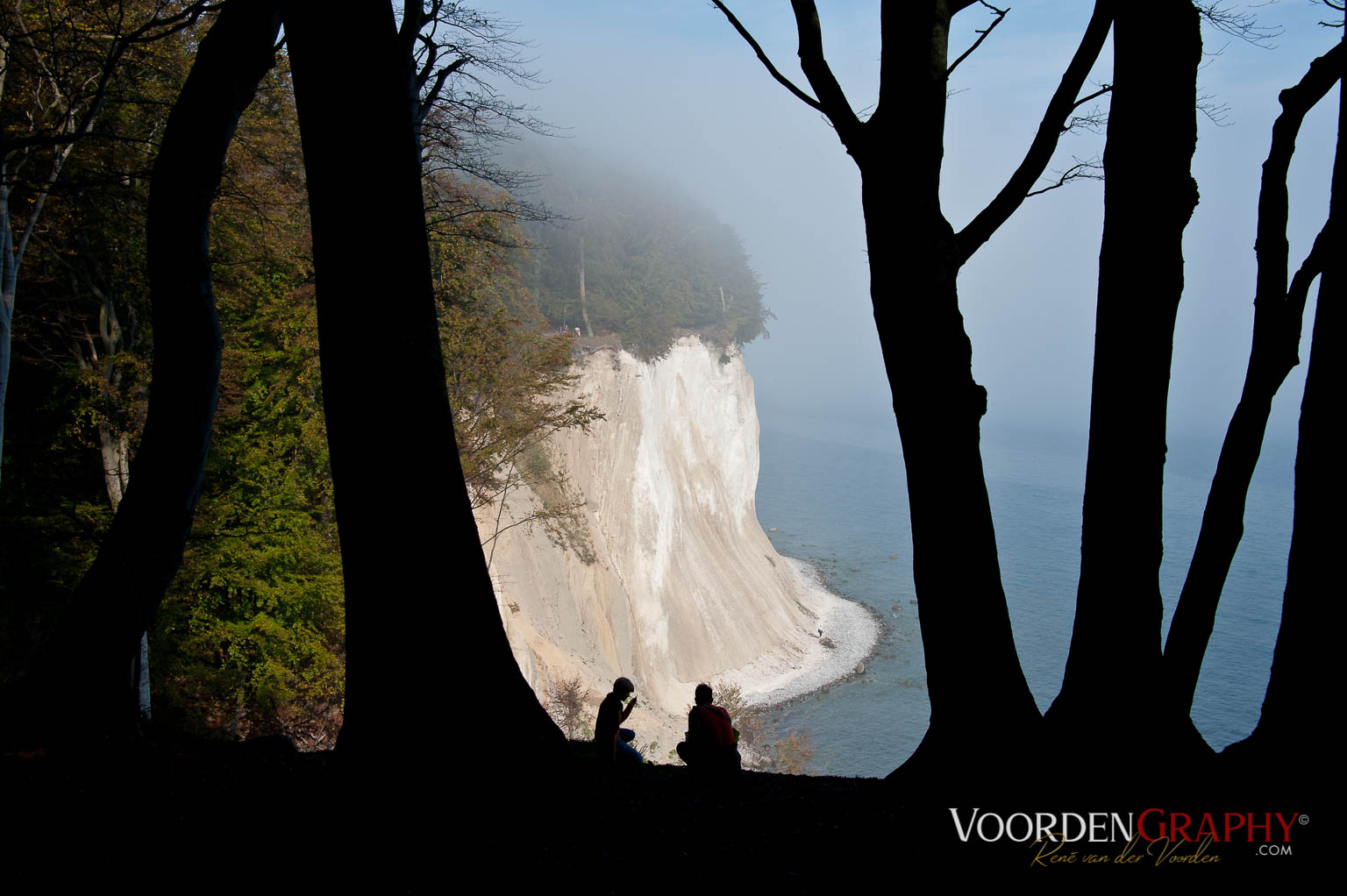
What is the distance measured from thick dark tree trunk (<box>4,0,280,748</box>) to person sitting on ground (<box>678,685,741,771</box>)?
3.29 meters

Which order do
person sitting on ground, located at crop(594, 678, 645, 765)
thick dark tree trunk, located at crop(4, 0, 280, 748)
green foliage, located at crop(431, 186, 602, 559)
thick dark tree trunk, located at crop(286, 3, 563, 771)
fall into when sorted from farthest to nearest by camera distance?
green foliage, located at crop(431, 186, 602, 559)
person sitting on ground, located at crop(594, 678, 645, 765)
thick dark tree trunk, located at crop(4, 0, 280, 748)
thick dark tree trunk, located at crop(286, 3, 563, 771)

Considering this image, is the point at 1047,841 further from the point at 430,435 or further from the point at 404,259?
the point at 404,259

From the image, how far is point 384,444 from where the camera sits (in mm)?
3160

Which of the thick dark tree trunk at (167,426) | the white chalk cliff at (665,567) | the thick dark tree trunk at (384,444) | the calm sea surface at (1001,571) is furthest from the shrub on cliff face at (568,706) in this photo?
the thick dark tree trunk at (384,444)

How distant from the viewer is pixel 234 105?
188 inches

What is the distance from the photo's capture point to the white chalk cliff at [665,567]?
79.8ft

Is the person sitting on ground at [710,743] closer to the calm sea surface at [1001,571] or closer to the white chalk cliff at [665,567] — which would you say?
the calm sea surface at [1001,571]

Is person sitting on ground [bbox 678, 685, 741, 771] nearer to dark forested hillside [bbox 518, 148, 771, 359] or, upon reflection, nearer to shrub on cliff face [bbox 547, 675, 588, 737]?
shrub on cliff face [bbox 547, 675, 588, 737]

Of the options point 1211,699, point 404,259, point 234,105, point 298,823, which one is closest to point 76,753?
point 298,823

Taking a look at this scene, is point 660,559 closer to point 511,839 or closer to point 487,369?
point 487,369

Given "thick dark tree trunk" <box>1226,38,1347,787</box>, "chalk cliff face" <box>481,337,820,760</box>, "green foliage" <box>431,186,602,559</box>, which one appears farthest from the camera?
"chalk cliff face" <box>481,337,820,760</box>

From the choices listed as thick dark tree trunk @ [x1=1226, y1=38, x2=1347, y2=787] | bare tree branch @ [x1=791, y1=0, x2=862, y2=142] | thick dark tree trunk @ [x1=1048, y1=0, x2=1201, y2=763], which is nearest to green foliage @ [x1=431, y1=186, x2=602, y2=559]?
bare tree branch @ [x1=791, y1=0, x2=862, y2=142]

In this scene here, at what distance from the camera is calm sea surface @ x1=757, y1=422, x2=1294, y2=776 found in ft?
100

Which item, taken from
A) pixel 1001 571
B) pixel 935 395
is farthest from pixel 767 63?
pixel 1001 571
